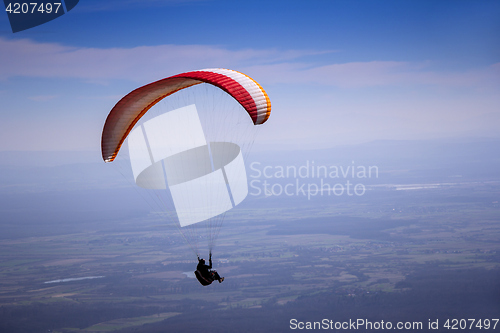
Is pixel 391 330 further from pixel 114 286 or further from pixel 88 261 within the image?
pixel 88 261

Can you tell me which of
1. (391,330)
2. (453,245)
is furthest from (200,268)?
(453,245)

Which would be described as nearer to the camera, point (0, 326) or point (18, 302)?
point (0, 326)

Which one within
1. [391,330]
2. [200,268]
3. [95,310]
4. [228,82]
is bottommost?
[391,330]

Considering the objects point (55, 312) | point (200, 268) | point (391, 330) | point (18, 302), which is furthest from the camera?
point (18, 302)

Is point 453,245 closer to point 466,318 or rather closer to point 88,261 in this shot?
point 466,318

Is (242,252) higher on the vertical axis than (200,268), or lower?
lower

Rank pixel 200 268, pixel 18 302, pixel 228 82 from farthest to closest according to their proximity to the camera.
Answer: pixel 18 302 → pixel 200 268 → pixel 228 82
